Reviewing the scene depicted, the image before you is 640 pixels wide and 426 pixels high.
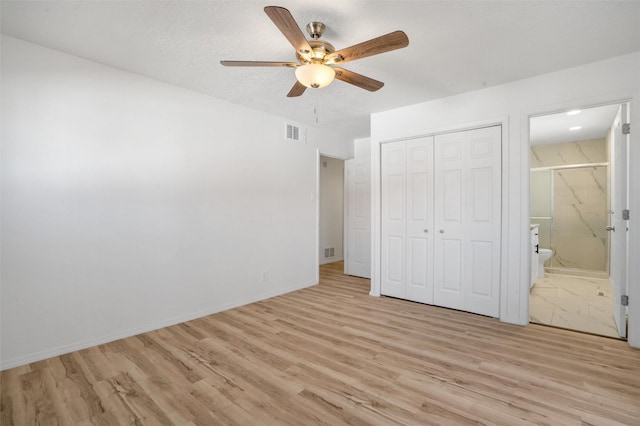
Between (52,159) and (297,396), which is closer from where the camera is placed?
(297,396)

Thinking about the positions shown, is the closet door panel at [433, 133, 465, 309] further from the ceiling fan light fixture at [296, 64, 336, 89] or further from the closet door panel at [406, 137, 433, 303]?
the ceiling fan light fixture at [296, 64, 336, 89]

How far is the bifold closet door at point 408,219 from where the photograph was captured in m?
3.79

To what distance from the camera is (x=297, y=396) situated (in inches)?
76.0

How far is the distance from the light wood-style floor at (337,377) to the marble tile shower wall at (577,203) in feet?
11.7

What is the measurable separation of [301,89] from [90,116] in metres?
1.91

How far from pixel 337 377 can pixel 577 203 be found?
598 cm

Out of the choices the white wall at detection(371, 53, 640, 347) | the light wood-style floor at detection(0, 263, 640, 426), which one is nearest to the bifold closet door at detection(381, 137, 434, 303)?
the white wall at detection(371, 53, 640, 347)

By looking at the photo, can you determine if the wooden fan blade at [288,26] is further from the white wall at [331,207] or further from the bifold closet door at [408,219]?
the white wall at [331,207]

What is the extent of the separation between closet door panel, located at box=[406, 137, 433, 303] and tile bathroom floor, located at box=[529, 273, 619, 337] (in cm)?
119

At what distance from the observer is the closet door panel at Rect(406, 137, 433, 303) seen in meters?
3.77

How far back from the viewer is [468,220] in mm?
3488

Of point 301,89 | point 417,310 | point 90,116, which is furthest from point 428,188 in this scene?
point 90,116

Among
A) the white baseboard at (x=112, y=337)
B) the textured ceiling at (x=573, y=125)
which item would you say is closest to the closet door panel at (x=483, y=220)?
the textured ceiling at (x=573, y=125)

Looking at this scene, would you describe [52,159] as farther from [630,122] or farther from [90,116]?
[630,122]
